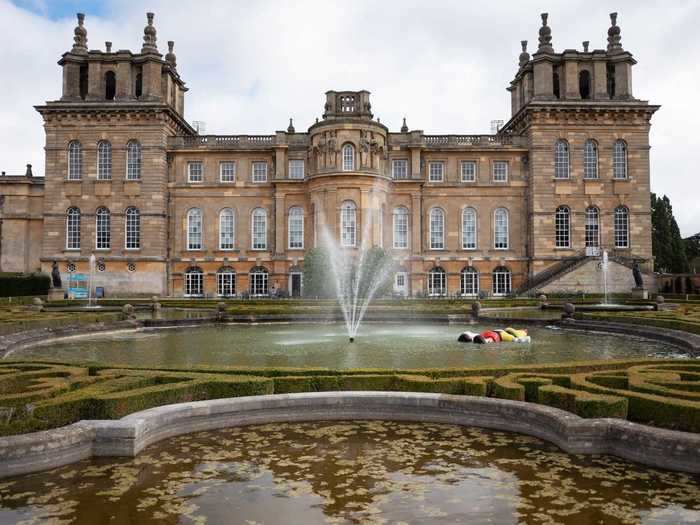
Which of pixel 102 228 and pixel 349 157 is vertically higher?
pixel 349 157

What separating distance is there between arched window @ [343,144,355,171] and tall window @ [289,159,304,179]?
157 inches

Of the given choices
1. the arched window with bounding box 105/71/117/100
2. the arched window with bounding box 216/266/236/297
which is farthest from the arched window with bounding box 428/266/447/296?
the arched window with bounding box 105/71/117/100

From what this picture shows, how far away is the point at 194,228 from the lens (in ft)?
133

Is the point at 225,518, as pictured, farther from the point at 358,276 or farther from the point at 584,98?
the point at 584,98

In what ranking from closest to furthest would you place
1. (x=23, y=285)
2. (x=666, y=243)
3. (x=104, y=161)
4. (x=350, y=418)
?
(x=350, y=418)
(x=23, y=285)
(x=104, y=161)
(x=666, y=243)

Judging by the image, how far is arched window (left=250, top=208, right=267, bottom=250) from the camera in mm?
40531

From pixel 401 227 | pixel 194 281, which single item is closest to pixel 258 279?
pixel 194 281

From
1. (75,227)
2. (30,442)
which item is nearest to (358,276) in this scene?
(75,227)

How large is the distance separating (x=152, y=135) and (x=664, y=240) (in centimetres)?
4063

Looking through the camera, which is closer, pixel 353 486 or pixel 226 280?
pixel 353 486

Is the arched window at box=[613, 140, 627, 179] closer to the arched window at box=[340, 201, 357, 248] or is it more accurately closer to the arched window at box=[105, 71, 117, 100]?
the arched window at box=[340, 201, 357, 248]

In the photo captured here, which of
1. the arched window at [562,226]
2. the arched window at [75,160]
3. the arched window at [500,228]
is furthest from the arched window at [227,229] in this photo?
the arched window at [562,226]

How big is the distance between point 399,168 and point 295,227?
7.98 metres

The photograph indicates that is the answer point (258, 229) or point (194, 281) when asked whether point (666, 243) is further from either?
point (194, 281)
